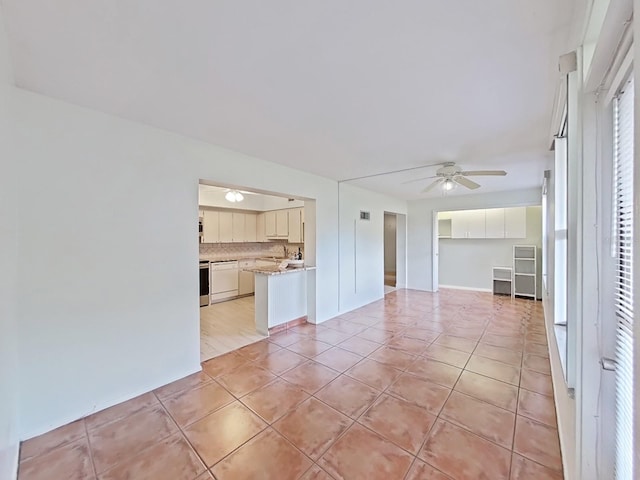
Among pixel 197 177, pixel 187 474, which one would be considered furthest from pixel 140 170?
pixel 187 474

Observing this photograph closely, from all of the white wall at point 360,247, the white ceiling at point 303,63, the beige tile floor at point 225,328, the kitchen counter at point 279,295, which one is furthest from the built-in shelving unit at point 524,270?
the beige tile floor at point 225,328

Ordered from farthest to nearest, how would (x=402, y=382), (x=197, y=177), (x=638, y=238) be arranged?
(x=197, y=177), (x=402, y=382), (x=638, y=238)

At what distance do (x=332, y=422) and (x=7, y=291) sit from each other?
7.31 ft

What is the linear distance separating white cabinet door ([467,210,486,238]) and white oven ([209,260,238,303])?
5843mm

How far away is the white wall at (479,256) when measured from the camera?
6090 mm

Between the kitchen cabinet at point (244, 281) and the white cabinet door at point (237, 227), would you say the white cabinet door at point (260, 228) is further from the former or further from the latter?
the kitchen cabinet at point (244, 281)

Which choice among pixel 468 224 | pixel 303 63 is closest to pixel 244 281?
pixel 303 63

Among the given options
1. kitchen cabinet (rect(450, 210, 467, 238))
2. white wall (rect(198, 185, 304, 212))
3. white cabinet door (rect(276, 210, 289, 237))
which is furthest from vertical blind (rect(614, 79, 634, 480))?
kitchen cabinet (rect(450, 210, 467, 238))

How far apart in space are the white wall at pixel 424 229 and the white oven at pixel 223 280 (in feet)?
14.8

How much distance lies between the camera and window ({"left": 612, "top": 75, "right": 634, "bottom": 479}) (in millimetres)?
936

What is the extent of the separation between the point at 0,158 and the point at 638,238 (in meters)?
2.43

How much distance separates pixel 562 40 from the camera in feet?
4.61

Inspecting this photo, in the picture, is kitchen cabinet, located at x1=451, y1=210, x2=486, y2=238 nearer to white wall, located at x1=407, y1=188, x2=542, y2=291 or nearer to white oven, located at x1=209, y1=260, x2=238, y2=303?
white wall, located at x1=407, y1=188, x2=542, y2=291

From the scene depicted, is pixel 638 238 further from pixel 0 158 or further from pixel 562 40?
pixel 0 158
